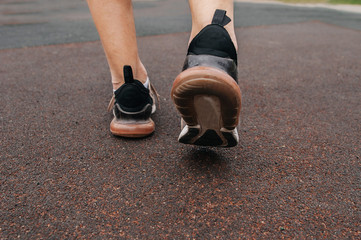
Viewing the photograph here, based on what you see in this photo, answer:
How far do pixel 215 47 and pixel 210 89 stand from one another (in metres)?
0.18

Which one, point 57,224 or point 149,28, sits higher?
point 57,224

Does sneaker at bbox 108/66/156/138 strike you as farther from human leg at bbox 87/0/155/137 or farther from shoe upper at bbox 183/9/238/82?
shoe upper at bbox 183/9/238/82

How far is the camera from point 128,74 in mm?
1209

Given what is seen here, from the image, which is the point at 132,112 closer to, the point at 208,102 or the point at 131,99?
the point at 131,99

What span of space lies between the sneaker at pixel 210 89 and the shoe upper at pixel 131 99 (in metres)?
0.32

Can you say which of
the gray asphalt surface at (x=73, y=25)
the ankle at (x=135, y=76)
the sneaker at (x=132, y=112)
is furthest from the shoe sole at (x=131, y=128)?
the gray asphalt surface at (x=73, y=25)

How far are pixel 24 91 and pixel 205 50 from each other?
142 cm

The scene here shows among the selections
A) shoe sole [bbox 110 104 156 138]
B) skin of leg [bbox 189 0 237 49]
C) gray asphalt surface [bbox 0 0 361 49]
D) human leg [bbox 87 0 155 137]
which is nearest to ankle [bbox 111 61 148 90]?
human leg [bbox 87 0 155 137]

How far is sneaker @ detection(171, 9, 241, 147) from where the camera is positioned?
83 centimetres

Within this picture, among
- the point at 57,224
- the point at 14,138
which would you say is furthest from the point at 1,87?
the point at 57,224

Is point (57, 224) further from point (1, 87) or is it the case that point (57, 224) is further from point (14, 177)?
point (1, 87)

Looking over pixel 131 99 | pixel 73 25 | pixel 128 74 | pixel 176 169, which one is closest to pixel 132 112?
pixel 131 99

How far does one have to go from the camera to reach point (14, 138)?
133cm

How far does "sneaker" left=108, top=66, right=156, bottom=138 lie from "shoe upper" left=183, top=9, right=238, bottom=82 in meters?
0.36
